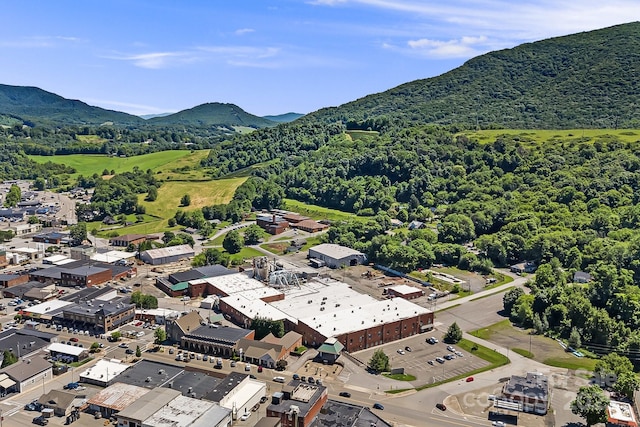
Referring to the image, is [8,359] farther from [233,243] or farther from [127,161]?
[127,161]

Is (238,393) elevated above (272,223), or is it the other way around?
(272,223)

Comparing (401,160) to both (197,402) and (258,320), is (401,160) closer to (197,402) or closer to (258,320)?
(258,320)

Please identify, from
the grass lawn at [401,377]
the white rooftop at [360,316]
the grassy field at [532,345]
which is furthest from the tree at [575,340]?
the grass lawn at [401,377]

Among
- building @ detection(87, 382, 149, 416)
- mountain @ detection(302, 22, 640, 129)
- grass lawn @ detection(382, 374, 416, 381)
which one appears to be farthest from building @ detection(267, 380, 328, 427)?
mountain @ detection(302, 22, 640, 129)

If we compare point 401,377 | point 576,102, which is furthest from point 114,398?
point 576,102

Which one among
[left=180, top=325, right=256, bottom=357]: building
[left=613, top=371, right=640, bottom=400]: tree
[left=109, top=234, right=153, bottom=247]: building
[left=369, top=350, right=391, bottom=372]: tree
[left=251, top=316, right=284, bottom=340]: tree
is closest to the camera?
[left=613, top=371, right=640, bottom=400]: tree

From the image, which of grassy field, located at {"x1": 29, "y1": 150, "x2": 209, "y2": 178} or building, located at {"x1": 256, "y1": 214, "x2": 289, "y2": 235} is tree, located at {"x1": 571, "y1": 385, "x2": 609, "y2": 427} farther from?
grassy field, located at {"x1": 29, "y1": 150, "x2": 209, "y2": 178}
